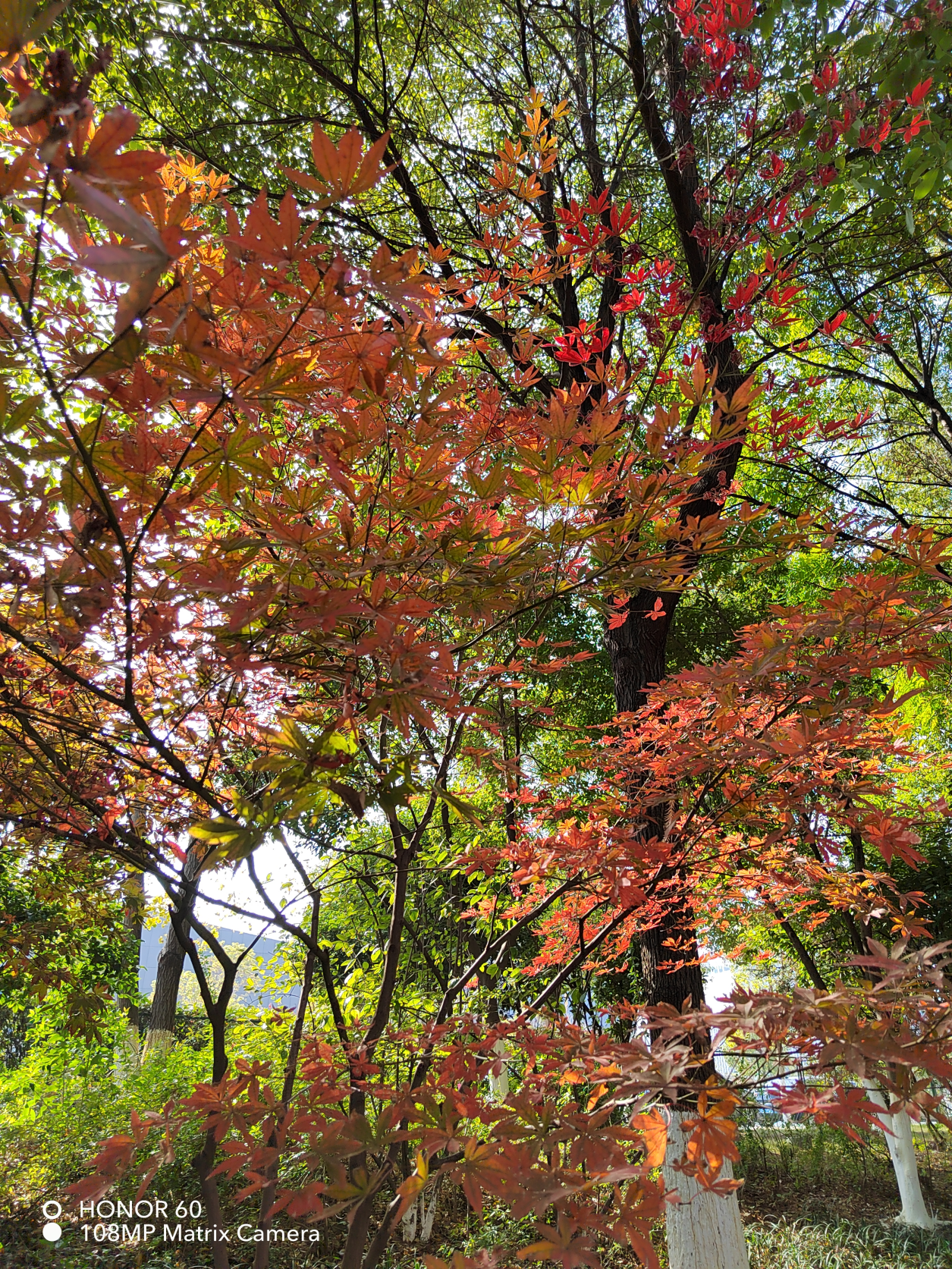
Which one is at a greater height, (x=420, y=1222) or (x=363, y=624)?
(x=363, y=624)

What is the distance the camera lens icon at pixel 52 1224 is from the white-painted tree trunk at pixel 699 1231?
8.59 feet

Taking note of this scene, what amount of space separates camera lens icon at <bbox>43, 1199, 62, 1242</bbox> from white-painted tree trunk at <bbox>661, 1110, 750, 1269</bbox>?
103 inches

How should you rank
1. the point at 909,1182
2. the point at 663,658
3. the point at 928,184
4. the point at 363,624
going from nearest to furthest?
1. the point at 363,624
2. the point at 928,184
3. the point at 663,658
4. the point at 909,1182

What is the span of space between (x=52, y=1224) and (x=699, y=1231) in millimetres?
3032

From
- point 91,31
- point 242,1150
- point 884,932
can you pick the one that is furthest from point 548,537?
point 884,932

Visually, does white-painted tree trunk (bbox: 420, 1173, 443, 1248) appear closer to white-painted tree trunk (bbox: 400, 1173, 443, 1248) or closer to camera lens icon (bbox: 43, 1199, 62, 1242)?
white-painted tree trunk (bbox: 400, 1173, 443, 1248)

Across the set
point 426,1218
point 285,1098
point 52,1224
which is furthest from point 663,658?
point 52,1224

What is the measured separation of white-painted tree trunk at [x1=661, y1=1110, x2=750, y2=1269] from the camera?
2.83 metres

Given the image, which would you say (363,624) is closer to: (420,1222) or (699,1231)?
(699,1231)

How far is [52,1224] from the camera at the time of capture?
11.4 feet

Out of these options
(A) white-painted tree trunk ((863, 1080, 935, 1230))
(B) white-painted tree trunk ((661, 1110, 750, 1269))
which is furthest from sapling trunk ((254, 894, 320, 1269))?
(A) white-painted tree trunk ((863, 1080, 935, 1230))

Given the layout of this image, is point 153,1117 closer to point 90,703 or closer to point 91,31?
point 90,703

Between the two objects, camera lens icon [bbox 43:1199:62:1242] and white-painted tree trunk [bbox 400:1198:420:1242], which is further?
white-painted tree trunk [bbox 400:1198:420:1242]

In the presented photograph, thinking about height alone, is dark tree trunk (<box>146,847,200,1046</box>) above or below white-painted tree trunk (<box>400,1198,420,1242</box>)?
above
